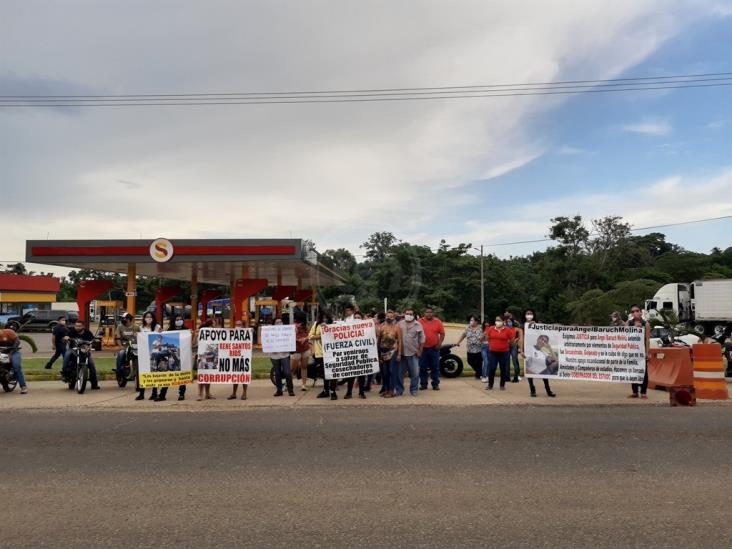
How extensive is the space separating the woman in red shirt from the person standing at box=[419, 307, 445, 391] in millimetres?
1133

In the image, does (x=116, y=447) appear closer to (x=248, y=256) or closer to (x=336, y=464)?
(x=336, y=464)

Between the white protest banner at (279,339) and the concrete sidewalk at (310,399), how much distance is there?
96cm

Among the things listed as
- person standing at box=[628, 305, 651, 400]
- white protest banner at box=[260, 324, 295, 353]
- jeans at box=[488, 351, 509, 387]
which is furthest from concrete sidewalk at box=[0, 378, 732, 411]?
white protest banner at box=[260, 324, 295, 353]

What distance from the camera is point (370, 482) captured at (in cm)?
600

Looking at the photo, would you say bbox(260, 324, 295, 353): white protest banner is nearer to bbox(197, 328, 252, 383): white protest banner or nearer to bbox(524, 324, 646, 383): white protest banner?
bbox(197, 328, 252, 383): white protest banner

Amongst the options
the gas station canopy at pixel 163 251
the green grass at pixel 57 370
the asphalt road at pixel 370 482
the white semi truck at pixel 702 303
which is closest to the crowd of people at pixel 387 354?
the green grass at pixel 57 370

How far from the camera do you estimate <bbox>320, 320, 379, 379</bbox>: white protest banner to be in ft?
40.2

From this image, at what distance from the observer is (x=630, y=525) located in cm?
480

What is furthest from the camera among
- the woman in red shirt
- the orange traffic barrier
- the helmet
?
the helmet

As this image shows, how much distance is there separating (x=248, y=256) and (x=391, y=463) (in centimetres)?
1887

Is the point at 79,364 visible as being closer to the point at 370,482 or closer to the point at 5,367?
the point at 5,367

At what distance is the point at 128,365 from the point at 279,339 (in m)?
3.88

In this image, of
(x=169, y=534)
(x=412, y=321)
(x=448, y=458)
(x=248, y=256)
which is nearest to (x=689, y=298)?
(x=248, y=256)

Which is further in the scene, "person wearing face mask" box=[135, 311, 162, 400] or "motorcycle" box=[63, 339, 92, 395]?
"motorcycle" box=[63, 339, 92, 395]
